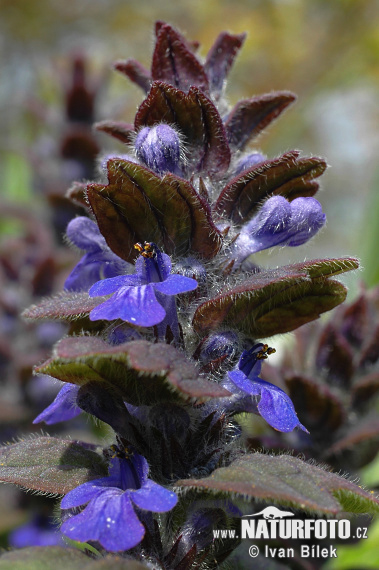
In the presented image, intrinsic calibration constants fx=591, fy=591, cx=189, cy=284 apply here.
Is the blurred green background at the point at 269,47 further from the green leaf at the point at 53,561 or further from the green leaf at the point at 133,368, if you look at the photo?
the green leaf at the point at 53,561

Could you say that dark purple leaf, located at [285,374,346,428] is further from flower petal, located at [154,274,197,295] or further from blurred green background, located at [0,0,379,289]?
blurred green background, located at [0,0,379,289]

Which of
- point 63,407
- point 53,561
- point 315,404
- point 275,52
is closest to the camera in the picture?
point 53,561

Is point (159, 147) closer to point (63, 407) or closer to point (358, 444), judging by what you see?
point (63, 407)

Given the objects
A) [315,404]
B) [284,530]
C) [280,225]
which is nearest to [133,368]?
[280,225]

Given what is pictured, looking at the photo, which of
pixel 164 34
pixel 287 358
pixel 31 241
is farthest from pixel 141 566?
pixel 31 241

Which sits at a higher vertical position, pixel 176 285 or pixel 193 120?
pixel 193 120

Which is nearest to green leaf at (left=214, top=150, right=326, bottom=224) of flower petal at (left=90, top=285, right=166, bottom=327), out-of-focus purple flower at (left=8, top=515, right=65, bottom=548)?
flower petal at (left=90, top=285, right=166, bottom=327)
